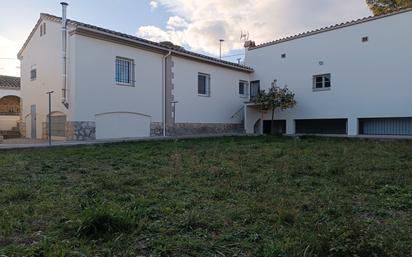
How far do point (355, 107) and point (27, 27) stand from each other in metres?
15.7

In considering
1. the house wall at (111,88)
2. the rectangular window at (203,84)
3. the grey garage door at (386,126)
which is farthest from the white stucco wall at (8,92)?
the grey garage door at (386,126)

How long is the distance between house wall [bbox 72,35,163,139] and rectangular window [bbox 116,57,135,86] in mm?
187

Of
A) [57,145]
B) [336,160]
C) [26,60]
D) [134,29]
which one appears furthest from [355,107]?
[26,60]

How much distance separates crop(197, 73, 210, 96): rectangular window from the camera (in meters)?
17.9

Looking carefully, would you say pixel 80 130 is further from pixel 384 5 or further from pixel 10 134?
pixel 384 5

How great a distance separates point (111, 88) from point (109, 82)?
0.25 m

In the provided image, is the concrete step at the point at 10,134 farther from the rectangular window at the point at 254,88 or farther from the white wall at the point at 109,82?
the rectangular window at the point at 254,88

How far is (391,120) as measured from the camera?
1548 centimetres

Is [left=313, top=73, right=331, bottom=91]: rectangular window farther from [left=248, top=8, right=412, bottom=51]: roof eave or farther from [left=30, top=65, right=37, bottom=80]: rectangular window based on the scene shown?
[left=30, top=65, right=37, bottom=80]: rectangular window

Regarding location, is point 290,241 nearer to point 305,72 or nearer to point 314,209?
point 314,209

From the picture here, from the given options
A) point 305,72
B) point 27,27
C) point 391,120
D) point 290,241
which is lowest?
point 290,241

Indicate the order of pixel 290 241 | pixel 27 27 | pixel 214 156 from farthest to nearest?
pixel 27 27 < pixel 214 156 < pixel 290 241

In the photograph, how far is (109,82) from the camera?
46.3 feet

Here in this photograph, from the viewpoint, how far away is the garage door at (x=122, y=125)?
1401 centimetres
